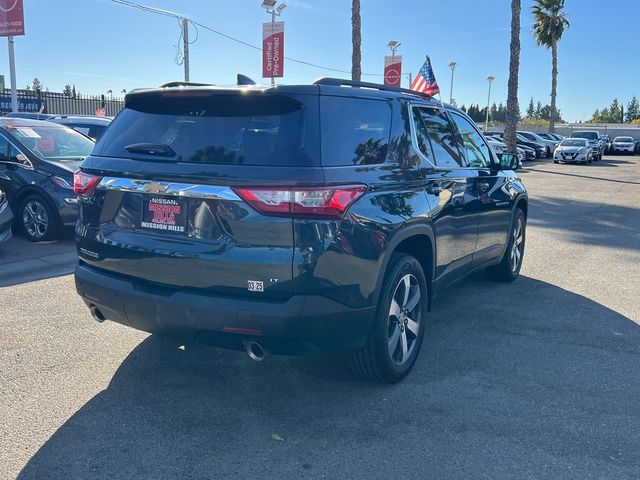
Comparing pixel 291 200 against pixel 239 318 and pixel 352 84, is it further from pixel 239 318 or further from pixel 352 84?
pixel 352 84

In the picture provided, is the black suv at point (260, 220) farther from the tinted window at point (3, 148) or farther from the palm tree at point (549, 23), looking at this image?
the palm tree at point (549, 23)

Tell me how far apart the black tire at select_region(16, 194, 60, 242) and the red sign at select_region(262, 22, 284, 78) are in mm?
12614

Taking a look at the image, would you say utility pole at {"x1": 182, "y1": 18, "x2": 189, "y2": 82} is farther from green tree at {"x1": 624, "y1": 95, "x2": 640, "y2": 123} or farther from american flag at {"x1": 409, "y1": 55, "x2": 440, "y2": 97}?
green tree at {"x1": 624, "y1": 95, "x2": 640, "y2": 123}

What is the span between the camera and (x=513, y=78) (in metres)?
24.5

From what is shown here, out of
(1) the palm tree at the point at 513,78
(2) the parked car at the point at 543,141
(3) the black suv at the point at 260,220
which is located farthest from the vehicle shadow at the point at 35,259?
(2) the parked car at the point at 543,141

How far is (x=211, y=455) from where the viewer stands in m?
3.10

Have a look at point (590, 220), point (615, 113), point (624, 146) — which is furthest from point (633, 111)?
point (590, 220)

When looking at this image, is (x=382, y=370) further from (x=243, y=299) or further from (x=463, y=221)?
(x=463, y=221)

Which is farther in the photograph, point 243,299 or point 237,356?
point 237,356

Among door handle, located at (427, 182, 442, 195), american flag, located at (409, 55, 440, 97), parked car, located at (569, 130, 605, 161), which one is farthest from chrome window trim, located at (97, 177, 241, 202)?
parked car, located at (569, 130, 605, 161)

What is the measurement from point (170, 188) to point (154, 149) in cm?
32

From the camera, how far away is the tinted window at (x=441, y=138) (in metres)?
4.54

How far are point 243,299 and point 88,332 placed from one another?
2.24m

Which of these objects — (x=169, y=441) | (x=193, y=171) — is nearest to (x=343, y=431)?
(x=169, y=441)
